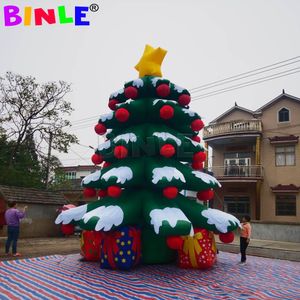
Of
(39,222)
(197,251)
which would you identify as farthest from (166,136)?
(39,222)

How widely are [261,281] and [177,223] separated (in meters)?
2.17

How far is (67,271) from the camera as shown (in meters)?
8.18

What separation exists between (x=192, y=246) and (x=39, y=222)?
1159cm

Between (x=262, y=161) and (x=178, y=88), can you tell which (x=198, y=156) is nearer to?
(x=178, y=88)

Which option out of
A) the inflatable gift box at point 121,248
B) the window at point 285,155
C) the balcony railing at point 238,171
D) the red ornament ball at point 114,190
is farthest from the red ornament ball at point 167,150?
the window at point 285,155

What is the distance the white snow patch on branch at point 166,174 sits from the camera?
839 cm

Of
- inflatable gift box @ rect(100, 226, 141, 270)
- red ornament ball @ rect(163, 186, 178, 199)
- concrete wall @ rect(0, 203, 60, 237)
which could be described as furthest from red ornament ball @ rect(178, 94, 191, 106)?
concrete wall @ rect(0, 203, 60, 237)

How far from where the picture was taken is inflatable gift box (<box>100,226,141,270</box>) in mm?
8172

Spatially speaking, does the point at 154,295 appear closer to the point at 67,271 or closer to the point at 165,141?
the point at 67,271

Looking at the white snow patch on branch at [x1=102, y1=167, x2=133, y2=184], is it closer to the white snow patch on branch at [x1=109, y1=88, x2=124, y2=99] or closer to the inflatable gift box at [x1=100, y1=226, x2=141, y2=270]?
the inflatable gift box at [x1=100, y1=226, x2=141, y2=270]

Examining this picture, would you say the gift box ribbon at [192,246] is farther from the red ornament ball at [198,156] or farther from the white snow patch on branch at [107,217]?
the red ornament ball at [198,156]

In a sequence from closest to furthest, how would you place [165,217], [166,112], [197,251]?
[165,217] < [197,251] < [166,112]

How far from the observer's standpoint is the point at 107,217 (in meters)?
7.86

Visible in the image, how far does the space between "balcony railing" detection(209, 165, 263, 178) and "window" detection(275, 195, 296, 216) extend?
7.30ft
